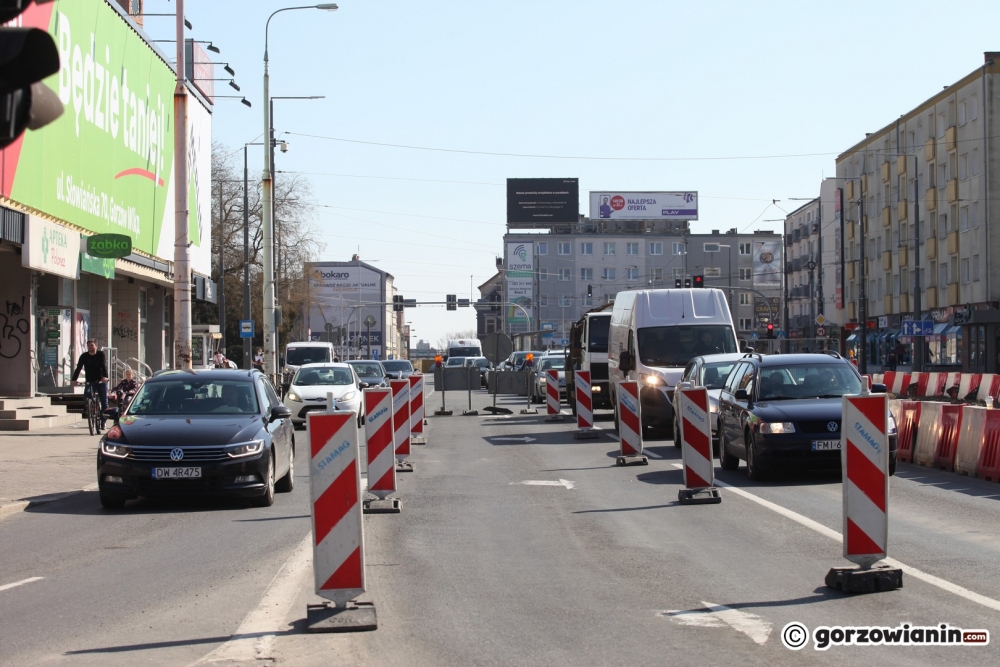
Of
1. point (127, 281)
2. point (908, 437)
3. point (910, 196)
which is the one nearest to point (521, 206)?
point (910, 196)

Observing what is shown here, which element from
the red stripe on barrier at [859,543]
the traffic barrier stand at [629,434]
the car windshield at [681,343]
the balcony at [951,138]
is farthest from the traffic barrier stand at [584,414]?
the balcony at [951,138]

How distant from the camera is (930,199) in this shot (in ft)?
220

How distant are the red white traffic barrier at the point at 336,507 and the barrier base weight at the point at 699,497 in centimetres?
648

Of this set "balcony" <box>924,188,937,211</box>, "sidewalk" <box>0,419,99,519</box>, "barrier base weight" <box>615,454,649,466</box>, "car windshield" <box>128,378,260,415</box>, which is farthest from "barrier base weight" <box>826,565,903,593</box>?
"balcony" <box>924,188,937,211</box>

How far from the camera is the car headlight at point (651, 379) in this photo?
24.3 metres

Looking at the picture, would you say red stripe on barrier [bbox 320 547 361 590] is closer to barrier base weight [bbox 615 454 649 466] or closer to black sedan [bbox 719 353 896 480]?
black sedan [bbox 719 353 896 480]

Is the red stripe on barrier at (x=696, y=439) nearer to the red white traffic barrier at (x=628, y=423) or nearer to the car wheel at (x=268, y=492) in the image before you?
→ the red white traffic barrier at (x=628, y=423)

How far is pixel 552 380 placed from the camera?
32969 mm

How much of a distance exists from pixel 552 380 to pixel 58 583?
2462 centimetres

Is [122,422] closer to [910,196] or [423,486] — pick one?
[423,486]

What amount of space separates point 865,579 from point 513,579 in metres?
2.42

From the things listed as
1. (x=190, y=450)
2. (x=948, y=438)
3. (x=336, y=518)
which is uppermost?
(x=336, y=518)

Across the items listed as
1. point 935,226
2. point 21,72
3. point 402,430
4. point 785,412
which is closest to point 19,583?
point 21,72

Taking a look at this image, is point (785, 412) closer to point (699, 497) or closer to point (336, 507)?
point (699, 497)
